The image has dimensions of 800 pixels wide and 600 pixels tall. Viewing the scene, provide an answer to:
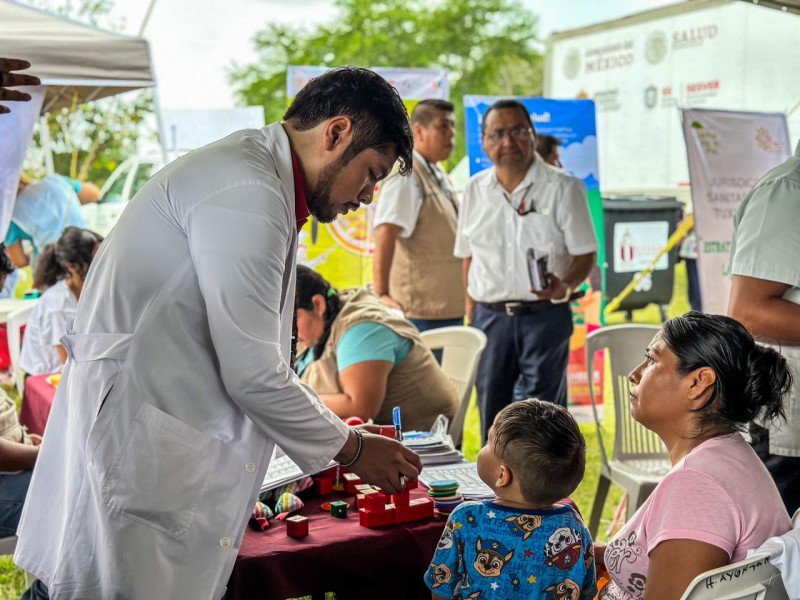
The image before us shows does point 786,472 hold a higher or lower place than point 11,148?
lower

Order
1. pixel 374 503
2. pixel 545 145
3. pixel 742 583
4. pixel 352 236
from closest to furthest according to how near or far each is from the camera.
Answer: pixel 742 583
pixel 374 503
pixel 545 145
pixel 352 236

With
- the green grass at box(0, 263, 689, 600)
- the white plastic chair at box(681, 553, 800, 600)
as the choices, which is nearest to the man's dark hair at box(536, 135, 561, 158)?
the green grass at box(0, 263, 689, 600)

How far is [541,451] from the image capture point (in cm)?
181

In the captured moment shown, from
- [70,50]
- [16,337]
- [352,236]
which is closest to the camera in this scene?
[70,50]

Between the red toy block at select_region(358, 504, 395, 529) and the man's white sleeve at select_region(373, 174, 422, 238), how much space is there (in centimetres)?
285

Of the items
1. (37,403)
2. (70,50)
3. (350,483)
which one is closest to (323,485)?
(350,483)

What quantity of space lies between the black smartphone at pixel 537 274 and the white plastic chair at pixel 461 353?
57 cm

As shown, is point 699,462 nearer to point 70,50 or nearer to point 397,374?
point 397,374

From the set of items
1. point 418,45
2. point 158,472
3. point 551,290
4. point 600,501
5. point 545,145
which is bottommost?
point 600,501

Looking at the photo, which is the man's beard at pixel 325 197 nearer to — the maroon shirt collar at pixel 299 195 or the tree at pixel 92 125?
the maroon shirt collar at pixel 299 195

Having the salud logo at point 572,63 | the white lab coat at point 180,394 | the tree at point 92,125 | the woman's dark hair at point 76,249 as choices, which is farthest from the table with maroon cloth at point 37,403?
the salud logo at point 572,63

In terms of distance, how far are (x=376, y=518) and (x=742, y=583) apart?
81 centimetres

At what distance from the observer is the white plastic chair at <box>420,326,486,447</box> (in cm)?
354

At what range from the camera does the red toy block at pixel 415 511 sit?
198 centimetres
